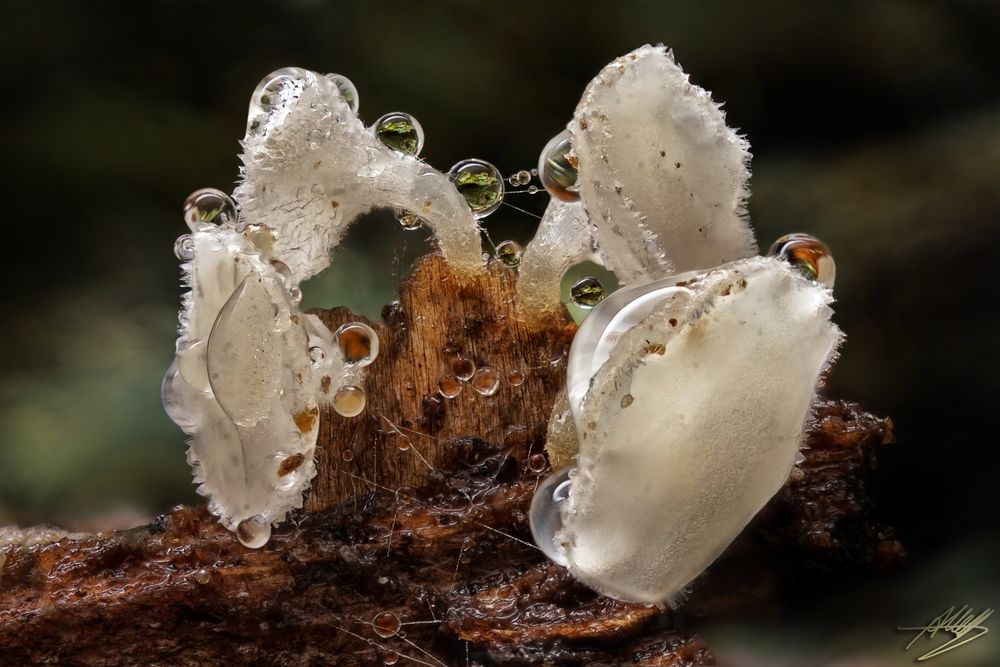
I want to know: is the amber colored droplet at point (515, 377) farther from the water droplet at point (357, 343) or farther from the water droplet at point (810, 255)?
the water droplet at point (810, 255)

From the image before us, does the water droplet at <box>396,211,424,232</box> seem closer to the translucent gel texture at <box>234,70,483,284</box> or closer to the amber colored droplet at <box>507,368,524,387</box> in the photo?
the translucent gel texture at <box>234,70,483,284</box>

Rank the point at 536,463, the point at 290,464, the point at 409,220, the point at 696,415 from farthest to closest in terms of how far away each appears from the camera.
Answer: the point at 409,220 → the point at 536,463 → the point at 290,464 → the point at 696,415

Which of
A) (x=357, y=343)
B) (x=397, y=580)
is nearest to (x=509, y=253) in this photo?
(x=357, y=343)

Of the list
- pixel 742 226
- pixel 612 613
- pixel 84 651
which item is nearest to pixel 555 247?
pixel 742 226

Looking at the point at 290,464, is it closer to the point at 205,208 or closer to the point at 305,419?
the point at 305,419

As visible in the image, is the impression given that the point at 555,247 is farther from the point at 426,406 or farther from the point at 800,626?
the point at 800,626

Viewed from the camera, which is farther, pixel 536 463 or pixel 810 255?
pixel 536 463

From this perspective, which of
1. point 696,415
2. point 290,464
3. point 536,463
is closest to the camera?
point 696,415
